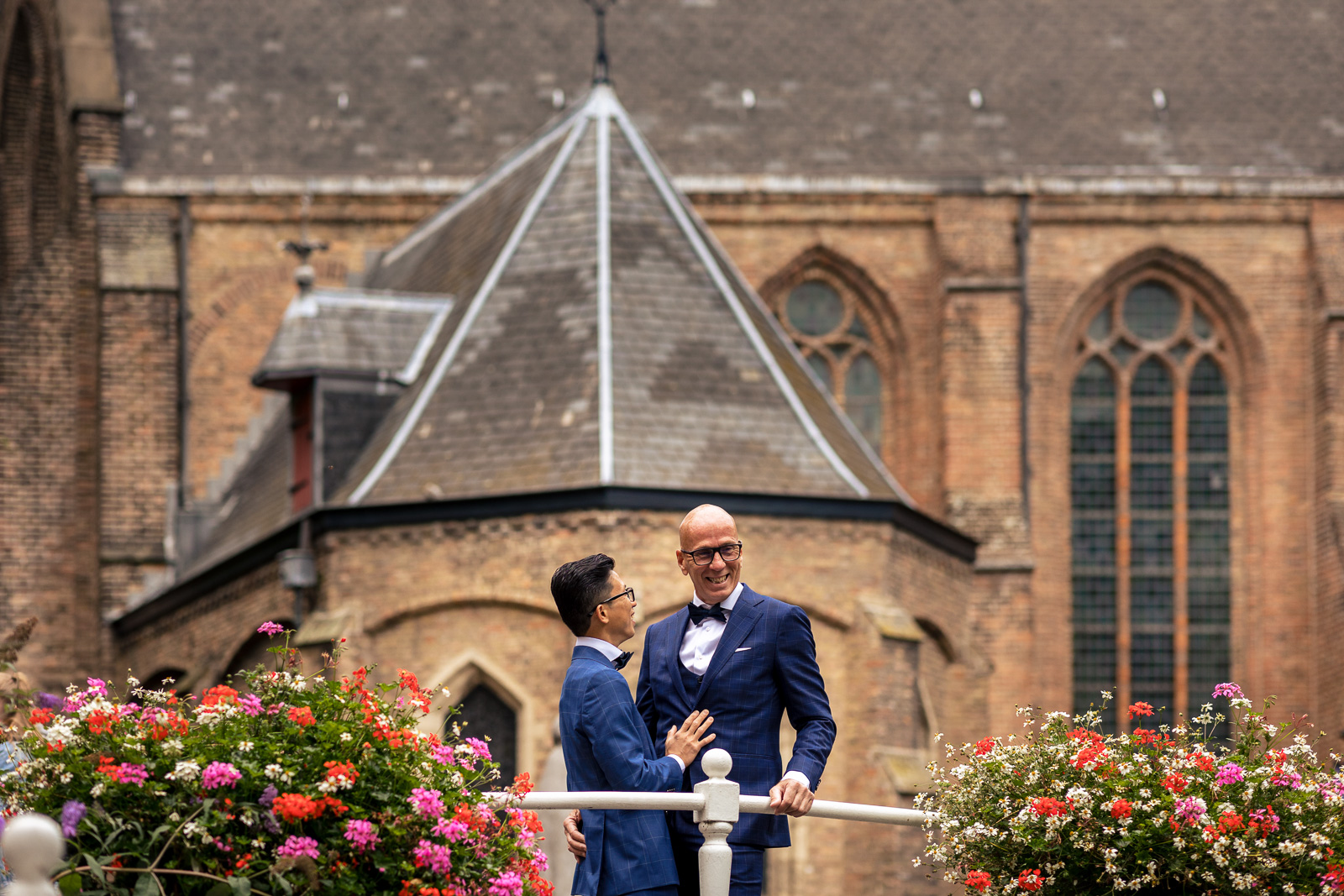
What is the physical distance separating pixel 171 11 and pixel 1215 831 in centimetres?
2413

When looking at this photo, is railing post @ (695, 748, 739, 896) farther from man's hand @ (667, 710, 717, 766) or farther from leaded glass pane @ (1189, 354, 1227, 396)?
leaded glass pane @ (1189, 354, 1227, 396)

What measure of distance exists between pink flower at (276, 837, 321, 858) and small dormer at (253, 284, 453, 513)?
47.9ft

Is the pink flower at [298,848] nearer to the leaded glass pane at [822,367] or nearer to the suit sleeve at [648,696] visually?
the suit sleeve at [648,696]

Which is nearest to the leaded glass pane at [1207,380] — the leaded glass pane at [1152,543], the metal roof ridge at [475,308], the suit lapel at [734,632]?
the leaded glass pane at [1152,543]

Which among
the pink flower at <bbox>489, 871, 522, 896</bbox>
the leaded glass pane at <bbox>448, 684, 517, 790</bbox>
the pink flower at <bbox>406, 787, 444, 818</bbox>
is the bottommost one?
the leaded glass pane at <bbox>448, 684, 517, 790</bbox>

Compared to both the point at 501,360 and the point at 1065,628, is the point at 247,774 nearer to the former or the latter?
the point at 501,360

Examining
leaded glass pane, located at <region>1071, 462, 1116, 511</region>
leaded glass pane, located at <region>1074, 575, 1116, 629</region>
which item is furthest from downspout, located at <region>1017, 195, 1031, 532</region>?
leaded glass pane, located at <region>1074, 575, 1116, 629</region>

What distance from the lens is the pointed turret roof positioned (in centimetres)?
1973

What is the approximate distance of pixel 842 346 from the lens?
1105 inches

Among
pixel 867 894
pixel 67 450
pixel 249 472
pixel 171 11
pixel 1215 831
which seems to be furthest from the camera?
pixel 171 11

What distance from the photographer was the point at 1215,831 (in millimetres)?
7098

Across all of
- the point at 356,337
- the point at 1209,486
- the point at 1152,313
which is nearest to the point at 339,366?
the point at 356,337

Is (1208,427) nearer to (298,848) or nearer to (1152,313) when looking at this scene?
(1152,313)

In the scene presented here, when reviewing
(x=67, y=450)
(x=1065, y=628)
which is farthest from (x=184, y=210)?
(x=1065, y=628)
